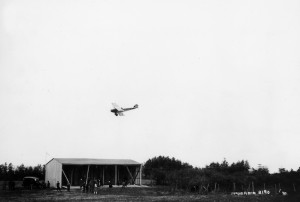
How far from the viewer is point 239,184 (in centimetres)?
4262

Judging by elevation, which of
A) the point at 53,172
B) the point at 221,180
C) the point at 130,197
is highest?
the point at 53,172

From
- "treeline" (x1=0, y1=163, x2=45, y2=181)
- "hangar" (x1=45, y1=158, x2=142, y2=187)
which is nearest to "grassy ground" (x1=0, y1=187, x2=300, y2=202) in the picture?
"hangar" (x1=45, y1=158, x2=142, y2=187)

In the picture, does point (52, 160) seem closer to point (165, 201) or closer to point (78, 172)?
point (78, 172)

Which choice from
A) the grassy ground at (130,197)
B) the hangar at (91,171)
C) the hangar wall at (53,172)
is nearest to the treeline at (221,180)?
the hangar at (91,171)

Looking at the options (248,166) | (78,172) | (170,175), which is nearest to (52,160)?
(78,172)

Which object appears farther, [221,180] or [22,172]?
[22,172]

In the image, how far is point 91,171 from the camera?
4431 centimetres

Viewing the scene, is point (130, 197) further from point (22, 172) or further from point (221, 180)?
point (22, 172)

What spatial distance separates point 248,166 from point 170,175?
24208 millimetres

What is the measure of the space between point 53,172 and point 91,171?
4.67 m

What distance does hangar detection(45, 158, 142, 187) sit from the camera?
41.3m

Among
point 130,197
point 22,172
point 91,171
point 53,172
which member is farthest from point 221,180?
point 22,172

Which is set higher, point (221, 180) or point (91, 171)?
point (91, 171)

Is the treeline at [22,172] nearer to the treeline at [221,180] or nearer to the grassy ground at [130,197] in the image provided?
the treeline at [221,180]
